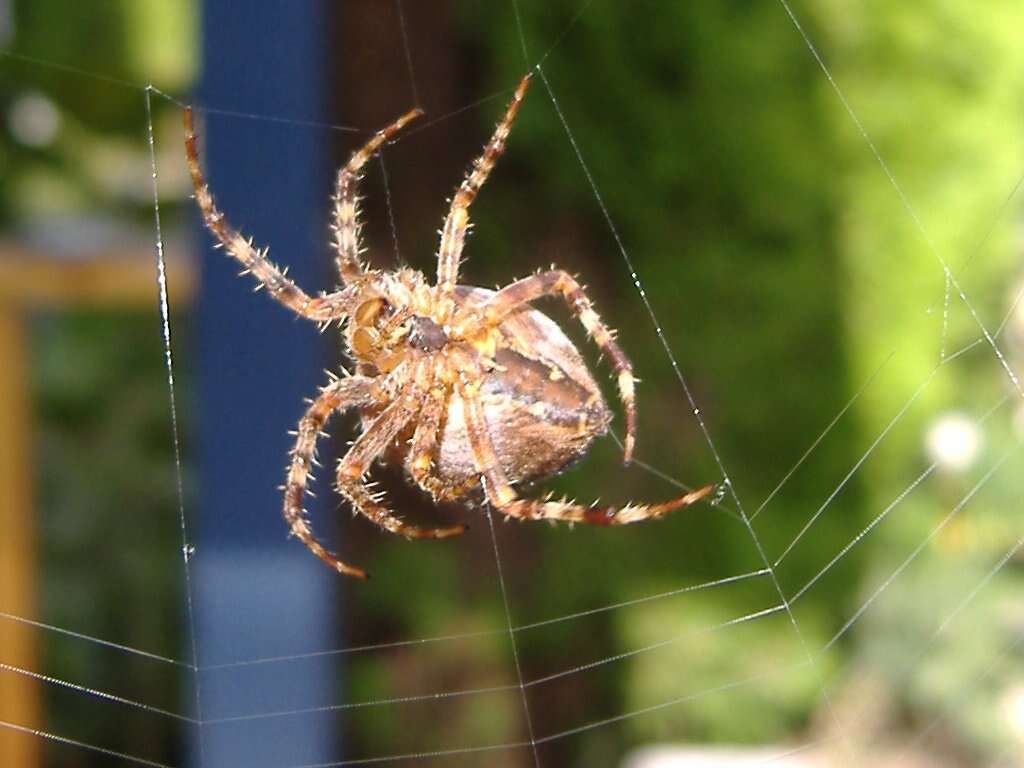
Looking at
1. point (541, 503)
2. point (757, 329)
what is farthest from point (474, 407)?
point (757, 329)

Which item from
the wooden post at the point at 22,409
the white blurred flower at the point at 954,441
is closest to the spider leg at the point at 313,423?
the wooden post at the point at 22,409

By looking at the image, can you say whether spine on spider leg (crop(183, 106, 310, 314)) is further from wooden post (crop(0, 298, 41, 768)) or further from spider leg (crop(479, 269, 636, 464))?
wooden post (crop(0, 298, 41, 768))

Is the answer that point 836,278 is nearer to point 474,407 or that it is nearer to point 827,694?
point 827,694

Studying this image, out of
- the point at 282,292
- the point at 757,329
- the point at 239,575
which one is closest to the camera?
the point at 282,292

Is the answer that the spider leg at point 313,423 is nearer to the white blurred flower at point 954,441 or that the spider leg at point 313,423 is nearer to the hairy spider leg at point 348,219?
the hairy spider leg at point 348,219

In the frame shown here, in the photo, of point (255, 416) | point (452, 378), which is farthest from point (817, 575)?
point (452, 378)
